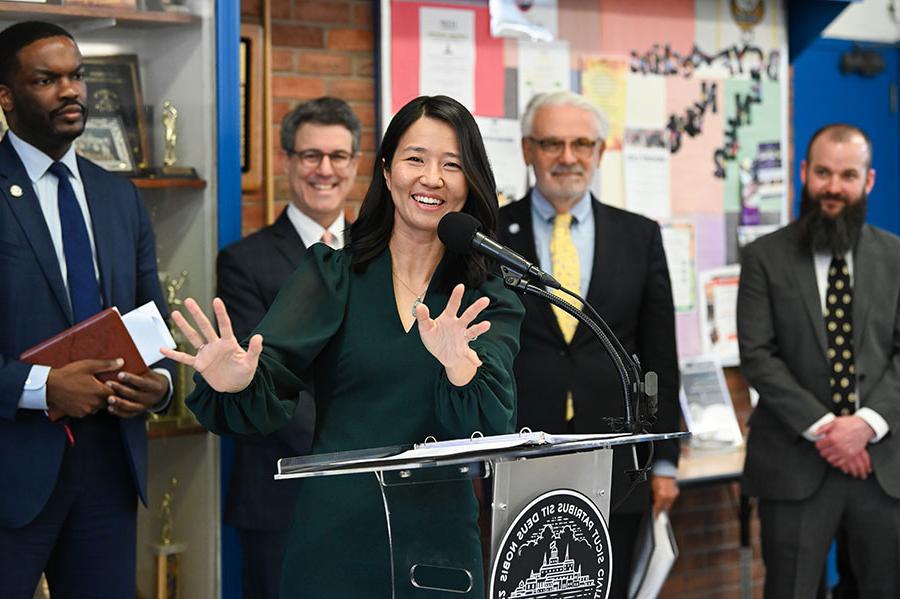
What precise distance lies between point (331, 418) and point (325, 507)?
17 cm

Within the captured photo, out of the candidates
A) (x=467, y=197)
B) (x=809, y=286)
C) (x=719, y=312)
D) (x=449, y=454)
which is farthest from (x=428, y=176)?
(x=719, y=312)

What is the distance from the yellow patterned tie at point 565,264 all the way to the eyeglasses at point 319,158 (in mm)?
654

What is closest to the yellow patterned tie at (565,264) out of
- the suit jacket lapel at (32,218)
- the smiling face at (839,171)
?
the smiling face at (839,171)

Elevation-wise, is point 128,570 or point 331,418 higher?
point 331,418

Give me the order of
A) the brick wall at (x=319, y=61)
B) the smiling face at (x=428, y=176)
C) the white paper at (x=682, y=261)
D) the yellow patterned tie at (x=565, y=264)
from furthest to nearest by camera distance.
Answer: the white paper at (x=682, y=261) < the brick wall at (x=319, y=61) < the yellow patterned tie at (x=565, y=264) < the smiling face at (x=428, y=176)

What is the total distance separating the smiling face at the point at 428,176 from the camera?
216cm

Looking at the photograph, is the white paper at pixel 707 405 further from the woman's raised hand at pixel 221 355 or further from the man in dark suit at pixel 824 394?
the woman's raised hand at pixel 221 355

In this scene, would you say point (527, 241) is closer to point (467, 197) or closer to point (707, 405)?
point (467, 197)

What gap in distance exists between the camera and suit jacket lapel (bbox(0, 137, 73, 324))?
2.82m

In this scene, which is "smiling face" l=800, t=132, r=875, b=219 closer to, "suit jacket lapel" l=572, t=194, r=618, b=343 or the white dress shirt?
"suit jacket lapel" l=572, t=194, r=618, b=343

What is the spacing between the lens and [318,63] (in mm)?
3924

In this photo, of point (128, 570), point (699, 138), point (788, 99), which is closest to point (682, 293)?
point (699, 138)

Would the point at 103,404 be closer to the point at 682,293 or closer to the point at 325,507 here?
the point at 325,507

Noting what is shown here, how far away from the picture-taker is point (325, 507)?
2078 millimetres
